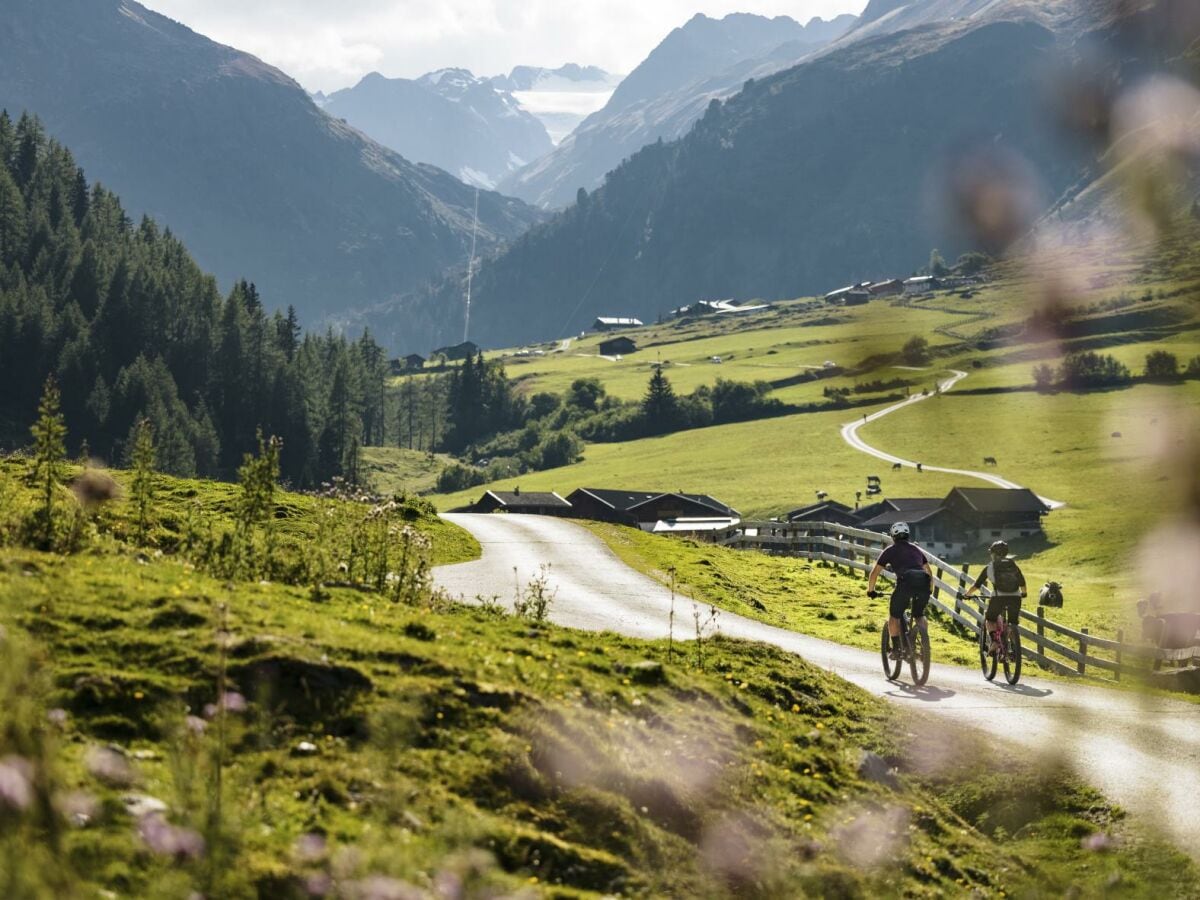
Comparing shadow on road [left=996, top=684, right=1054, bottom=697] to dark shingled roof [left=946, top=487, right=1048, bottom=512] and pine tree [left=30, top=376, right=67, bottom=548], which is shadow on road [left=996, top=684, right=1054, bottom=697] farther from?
dark shingled roof [left=946, top=487, right=1048, bottom=512]

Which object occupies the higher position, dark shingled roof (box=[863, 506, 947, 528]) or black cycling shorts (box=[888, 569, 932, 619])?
dark shingled roof (box=[863, 506, 947, 528])

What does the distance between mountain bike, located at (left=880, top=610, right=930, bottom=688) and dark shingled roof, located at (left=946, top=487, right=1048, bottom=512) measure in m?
103

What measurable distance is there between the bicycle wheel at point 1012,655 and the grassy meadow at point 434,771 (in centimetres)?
761

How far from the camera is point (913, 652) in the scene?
21375 mm

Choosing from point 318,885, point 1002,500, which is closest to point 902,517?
point 1002,500

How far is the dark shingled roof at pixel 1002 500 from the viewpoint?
393 ft

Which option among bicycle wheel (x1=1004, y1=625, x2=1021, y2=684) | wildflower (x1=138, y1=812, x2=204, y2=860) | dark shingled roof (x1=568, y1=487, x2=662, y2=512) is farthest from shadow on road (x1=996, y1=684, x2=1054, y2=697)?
dark shingled roof (x1=568, y1=487, x2=662, y2=512)

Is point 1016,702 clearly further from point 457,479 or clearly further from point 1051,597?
point 457,479

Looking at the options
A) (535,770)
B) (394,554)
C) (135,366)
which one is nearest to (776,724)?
(535,770)

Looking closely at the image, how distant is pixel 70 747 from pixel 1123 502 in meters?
128

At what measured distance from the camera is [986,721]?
17.9 meters

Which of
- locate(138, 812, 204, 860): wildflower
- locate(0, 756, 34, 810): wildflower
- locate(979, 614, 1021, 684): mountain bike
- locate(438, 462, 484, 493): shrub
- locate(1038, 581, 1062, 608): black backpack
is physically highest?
locate(438, 462, 484, 493): shrub

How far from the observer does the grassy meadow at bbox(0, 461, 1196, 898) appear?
281 inches

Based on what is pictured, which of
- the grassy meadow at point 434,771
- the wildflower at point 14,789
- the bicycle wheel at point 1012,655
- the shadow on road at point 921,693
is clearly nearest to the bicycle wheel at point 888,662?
the shadow on road at point 921,693
